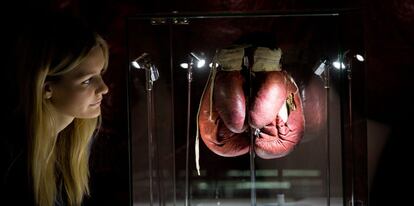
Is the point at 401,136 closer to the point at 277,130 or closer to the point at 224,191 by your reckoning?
→ the point at 277,130

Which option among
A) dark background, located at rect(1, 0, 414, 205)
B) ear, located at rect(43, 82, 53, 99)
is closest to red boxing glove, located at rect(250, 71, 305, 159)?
dark background, located at rect(1, 0, 414, 205)

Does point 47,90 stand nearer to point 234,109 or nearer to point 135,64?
point 135,64

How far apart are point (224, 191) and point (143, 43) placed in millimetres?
Answer: 574

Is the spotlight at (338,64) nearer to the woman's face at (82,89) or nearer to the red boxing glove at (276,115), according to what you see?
the red boxing glove at (276,115)

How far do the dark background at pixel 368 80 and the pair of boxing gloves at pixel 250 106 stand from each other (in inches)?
11.6

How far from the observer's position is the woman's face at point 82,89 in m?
1.70

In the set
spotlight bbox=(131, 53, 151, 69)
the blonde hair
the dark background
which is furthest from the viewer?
the dark background

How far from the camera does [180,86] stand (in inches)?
74.0

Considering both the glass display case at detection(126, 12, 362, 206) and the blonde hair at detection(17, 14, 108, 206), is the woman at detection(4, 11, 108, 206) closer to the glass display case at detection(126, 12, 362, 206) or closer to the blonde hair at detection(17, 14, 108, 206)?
the blonde hair at detection(17, 14, 108, 206)

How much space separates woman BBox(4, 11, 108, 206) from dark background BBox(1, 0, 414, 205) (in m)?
0.15

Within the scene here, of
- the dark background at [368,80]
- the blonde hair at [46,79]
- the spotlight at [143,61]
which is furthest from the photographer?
the dark background at [368,80]

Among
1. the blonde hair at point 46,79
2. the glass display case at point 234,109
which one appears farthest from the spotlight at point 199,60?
the blonde hair at point 46,79

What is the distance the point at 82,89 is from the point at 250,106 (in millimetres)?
541

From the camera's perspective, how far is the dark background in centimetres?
195
